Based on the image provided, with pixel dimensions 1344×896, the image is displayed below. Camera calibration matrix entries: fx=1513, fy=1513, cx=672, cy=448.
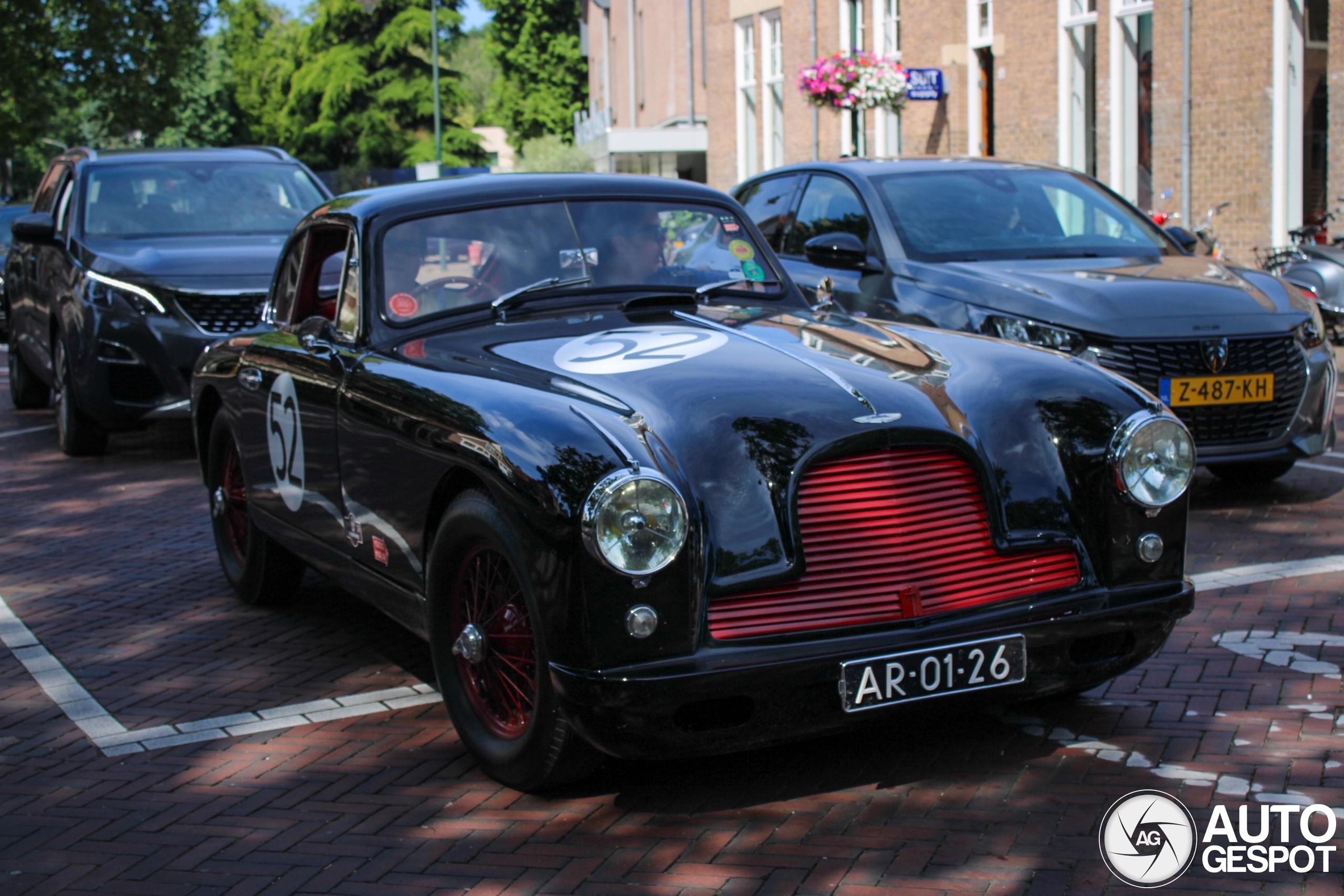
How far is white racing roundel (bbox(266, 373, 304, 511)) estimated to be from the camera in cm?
535

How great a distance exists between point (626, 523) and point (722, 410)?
491 mm

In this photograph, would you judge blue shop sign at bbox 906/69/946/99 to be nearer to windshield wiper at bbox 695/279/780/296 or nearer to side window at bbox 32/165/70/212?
side window at bbox 32/165/70/212

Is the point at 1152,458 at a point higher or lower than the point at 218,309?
lower

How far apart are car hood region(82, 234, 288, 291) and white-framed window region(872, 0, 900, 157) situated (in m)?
17.5

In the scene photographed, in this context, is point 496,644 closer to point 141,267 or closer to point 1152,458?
point 1152,458

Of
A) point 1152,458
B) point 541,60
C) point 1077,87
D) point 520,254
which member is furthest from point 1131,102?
point 541,60

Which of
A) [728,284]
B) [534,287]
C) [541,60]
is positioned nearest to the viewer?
[534,287]

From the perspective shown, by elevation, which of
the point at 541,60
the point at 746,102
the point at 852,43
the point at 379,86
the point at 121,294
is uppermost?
the point at 541,60

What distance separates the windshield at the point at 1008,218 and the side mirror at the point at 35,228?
5.74 metres

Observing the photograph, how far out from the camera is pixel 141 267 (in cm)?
1000

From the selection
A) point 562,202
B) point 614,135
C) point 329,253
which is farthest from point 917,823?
point 614,135

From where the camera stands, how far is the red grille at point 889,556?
3639 millimetres

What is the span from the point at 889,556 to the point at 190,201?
8.54 meters

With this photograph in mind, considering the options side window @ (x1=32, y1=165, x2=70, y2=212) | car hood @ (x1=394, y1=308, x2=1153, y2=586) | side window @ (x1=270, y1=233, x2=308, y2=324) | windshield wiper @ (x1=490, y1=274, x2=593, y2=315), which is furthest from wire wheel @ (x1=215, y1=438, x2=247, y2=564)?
side window @ (x1=32, y1=165, x2=70, y2=212)
